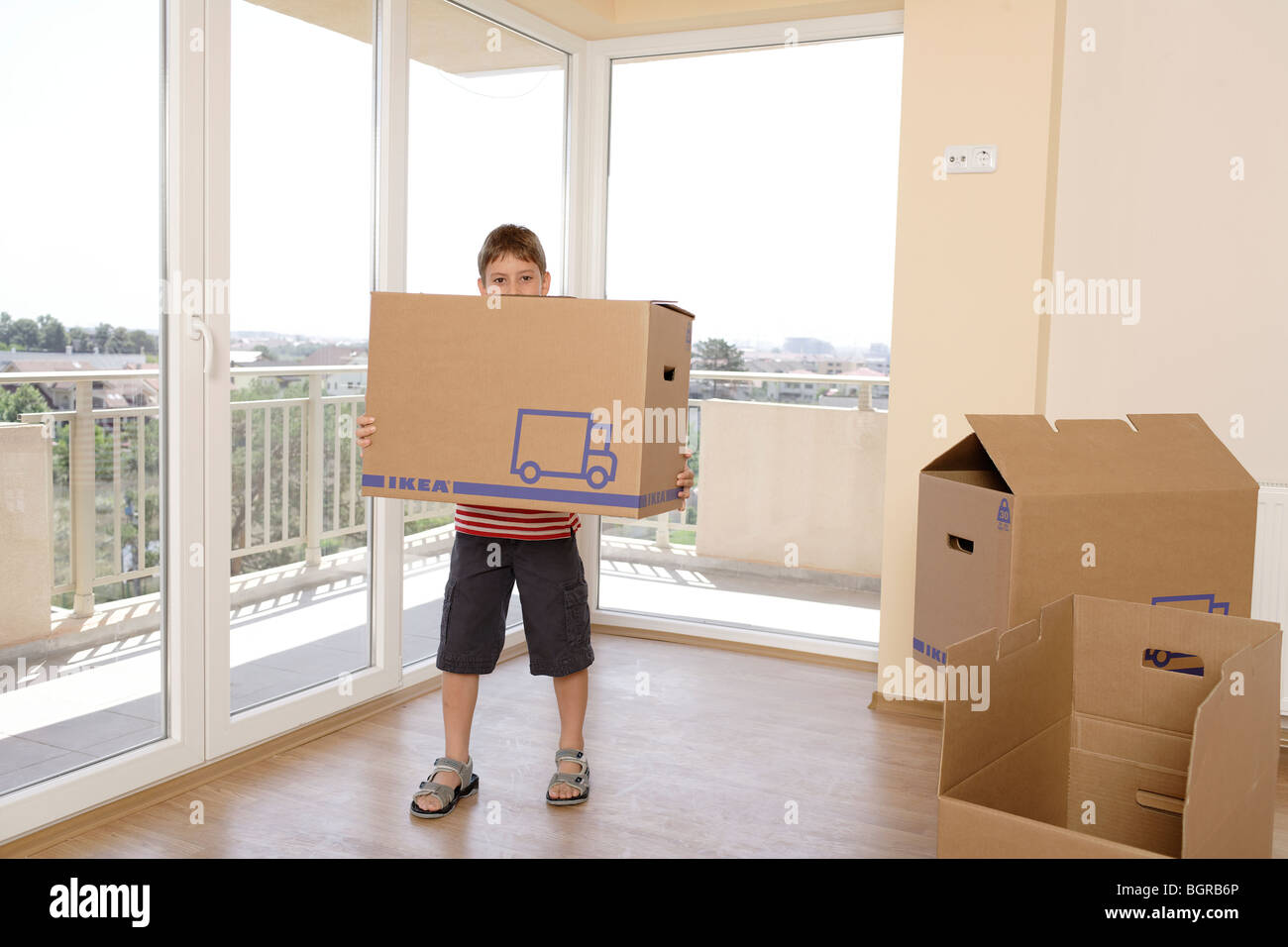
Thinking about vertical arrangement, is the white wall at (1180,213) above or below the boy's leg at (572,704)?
above

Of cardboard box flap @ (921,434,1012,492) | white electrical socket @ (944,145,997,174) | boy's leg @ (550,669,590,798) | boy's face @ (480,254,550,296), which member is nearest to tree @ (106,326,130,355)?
boy's face @ (480,254,550,296)

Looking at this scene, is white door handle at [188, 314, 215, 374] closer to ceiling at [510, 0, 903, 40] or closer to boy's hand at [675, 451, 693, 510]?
boy's hand at [675, 451, 693, 510]

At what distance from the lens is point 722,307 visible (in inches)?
137

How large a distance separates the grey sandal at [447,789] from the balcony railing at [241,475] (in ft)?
2.25

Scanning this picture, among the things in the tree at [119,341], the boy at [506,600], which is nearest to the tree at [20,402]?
the tree at [119,341]

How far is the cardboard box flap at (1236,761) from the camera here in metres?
0.90

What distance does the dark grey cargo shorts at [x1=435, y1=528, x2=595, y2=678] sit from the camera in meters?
2.19

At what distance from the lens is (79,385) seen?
6.49 ft

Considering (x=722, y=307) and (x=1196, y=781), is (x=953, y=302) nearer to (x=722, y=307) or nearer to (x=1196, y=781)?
(x=722, y=307)

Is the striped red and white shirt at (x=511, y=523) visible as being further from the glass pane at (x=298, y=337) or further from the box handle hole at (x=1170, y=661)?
the box handle hole at (x=1170, y=661)

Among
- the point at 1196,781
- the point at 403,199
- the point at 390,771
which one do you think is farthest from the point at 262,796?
the point at 1196,781

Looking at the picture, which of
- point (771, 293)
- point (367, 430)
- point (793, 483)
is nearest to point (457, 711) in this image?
point (367, 430)

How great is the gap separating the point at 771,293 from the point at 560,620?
1.59m

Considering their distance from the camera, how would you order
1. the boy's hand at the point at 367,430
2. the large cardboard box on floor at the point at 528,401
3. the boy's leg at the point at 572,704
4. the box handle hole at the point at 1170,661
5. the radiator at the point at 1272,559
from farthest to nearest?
1. the radiator at the point at 1272,559
2. the boy's leg at the point at 572,704
3. the boy's hand at the point at 367,430
4. the large cardboard box on floor at the point at 528,401
5. the box handle hole at the point at 1170,661
